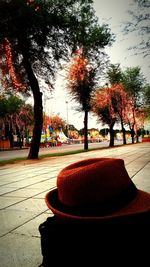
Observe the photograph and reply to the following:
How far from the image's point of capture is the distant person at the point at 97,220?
1.39 metres

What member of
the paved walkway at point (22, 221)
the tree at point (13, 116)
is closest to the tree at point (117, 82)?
the tree at point (13, 116)

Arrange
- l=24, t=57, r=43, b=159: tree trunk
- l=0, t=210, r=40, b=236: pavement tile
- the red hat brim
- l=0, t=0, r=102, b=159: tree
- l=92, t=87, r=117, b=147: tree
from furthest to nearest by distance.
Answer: l=92, t=87, r=117, b=147: tree < l=24, t=57, r=43, b=159: tree trunk < l=0, t=0, r=102, b=159: tree < l=0, t=210, r=40, b=236: pavement tile < the red hat brim

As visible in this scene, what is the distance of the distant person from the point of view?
4.56ft

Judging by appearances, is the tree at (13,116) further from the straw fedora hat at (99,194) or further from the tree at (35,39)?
the straw fedora hat at (99,194)

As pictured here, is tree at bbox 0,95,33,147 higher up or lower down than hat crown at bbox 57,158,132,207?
higher up

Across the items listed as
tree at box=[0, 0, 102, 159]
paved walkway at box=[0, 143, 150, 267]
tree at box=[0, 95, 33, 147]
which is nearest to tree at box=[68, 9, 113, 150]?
tree at box=[0, 0, 102, 159]

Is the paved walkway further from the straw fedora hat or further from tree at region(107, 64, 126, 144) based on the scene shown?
tree at region(107, 64, 126, 144)

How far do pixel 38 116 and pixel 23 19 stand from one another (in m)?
5.52

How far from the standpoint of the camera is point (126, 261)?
138 cm

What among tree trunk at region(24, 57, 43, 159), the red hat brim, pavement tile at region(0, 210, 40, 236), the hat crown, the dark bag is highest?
tree trunk at region(24, 57, 43, 159)

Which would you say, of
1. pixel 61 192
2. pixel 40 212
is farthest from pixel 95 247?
pixel 40 212

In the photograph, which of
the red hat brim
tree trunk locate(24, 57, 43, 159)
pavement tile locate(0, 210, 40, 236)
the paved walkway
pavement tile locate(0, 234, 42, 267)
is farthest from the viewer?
tree trunk locate(24, 57, 43, 159)

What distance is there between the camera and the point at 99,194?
1.51 m

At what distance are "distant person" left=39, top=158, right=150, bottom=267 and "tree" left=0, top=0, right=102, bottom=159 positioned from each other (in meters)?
13.7
